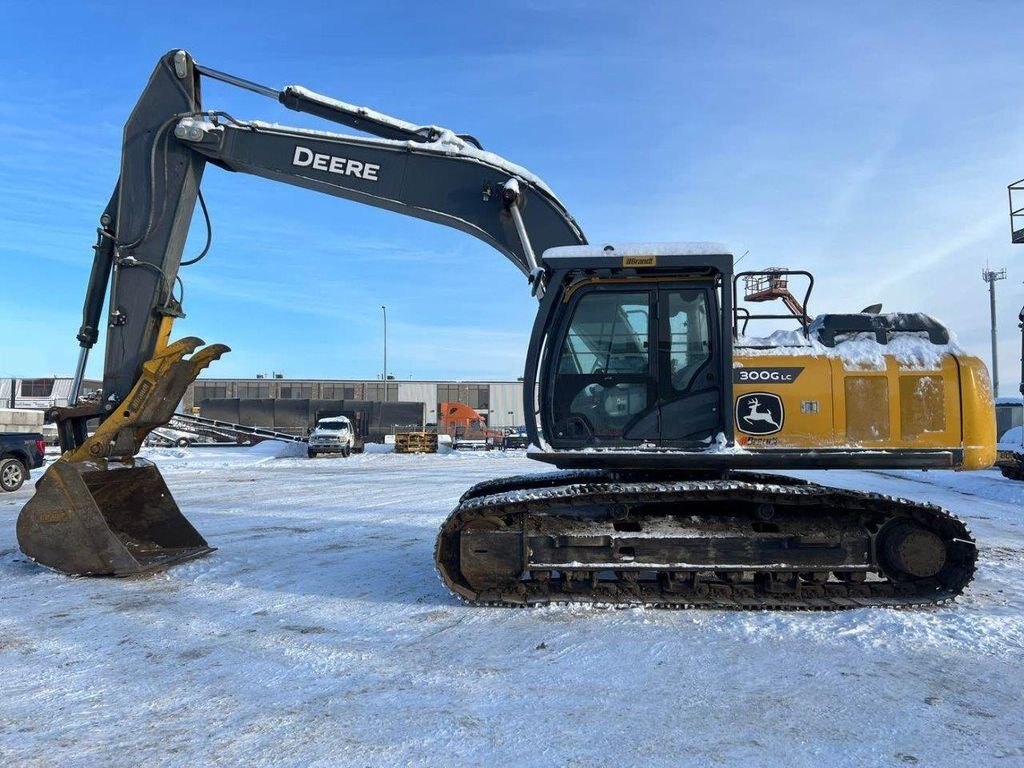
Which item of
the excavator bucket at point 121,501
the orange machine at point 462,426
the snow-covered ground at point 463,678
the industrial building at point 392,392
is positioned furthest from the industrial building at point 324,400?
the snow-covered ground at point 463,678

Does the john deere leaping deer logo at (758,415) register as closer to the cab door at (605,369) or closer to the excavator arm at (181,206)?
the cab door at (605,369)

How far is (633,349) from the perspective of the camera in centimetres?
554

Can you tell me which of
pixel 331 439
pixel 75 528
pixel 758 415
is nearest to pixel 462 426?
pixel 331 439

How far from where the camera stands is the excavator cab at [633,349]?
17.9ft

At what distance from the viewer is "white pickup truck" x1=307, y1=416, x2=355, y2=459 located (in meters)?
31.8

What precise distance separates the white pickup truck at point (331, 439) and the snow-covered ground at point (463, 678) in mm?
25414

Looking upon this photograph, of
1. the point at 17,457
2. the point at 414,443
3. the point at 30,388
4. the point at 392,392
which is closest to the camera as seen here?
the point at 17,457

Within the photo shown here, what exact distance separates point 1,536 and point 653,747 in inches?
347

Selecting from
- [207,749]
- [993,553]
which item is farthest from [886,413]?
[207,749]

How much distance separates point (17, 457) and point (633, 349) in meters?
16.4

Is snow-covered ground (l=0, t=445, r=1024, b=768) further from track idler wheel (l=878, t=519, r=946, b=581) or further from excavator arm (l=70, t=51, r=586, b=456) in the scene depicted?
excavator arm (l=70, t=51, r=586, b=456)

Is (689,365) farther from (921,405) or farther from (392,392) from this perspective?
(392,392)

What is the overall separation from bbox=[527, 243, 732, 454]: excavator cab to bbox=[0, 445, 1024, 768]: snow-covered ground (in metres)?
1.33

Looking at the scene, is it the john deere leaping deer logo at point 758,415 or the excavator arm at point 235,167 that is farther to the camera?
the excavator arm at point 235,167
